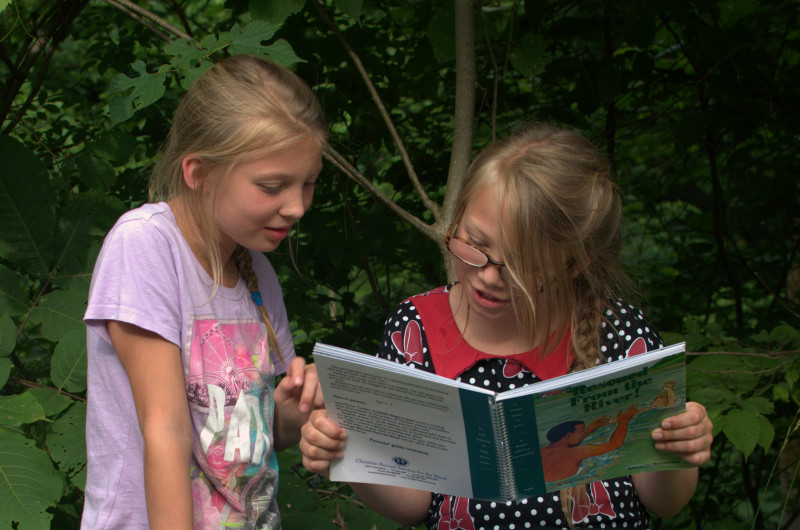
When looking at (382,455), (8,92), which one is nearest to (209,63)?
(382,455)

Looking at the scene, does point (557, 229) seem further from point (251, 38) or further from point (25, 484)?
point (25, 484)

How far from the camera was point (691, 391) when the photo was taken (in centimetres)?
223

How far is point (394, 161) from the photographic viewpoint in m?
3.40

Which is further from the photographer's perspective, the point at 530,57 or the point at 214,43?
the point at 530,57

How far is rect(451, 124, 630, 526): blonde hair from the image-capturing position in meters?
1.65

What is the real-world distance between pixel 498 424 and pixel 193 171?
84cm

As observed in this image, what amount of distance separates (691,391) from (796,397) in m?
0.31

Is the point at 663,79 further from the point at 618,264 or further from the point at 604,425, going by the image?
the point at 604,425

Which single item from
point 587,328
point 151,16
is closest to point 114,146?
point 151,16

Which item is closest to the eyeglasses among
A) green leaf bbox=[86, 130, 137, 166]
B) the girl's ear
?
the girl's ear

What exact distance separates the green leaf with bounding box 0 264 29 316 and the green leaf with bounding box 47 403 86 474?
1.00 feet

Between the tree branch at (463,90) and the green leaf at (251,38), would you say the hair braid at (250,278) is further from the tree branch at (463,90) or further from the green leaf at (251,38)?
the tree branch at (463,90)

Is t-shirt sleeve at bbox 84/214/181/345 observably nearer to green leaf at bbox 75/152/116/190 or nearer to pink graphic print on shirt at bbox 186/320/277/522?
pink graphic print on shirt at bbox 186/320/277/522

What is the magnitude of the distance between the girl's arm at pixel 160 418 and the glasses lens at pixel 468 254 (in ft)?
2.15
